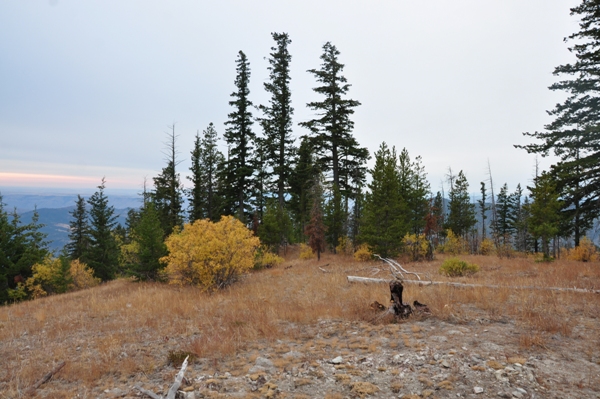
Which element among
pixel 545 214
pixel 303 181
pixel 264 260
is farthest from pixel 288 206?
pixel 545 214

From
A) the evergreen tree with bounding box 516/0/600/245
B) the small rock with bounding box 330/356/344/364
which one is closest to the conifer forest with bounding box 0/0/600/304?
the evergreen tree with bounding box 516/0/600/245

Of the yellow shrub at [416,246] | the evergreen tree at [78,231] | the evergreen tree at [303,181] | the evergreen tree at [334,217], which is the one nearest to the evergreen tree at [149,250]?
the evergreen tree at [334,217]

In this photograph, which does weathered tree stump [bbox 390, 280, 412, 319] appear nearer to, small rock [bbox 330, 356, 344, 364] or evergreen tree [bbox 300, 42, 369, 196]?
small rock [bbox 330, 356, 344, 364]

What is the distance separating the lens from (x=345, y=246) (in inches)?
932

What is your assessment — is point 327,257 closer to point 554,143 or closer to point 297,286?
point 297,286

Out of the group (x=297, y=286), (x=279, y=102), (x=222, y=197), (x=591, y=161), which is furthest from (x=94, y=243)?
(x=591, y=161)

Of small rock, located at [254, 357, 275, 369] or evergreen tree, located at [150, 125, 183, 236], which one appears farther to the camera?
evergreen tree, located at [150, 125, 183, 236]

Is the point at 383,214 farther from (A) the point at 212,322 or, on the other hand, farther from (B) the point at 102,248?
(B) the point at 102,248

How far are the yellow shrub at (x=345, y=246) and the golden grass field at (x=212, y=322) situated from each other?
10159 mm

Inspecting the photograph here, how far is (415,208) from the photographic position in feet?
85.2

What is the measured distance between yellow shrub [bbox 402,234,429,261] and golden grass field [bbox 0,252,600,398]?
28.4 ft

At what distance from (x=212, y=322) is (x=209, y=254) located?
4.75 meters

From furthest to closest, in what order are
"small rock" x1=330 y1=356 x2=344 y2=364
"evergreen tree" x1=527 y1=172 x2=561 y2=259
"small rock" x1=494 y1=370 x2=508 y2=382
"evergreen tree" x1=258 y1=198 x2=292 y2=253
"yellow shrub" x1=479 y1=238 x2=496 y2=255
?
"yellow shrub" x1=479 y1=238 x2=496 y2=255
"evergreen tree" x1=258 y1=198 x2=292 y2=253
"evergreen tree" x1=527 y1=172 x2=561 y2=259
"small rock" x1=330 y1=356 x2=344 y2=364
"small rock" x1=494 y1=370 x2=508 y2=382

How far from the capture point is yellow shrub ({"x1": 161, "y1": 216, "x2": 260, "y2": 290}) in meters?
12.8
